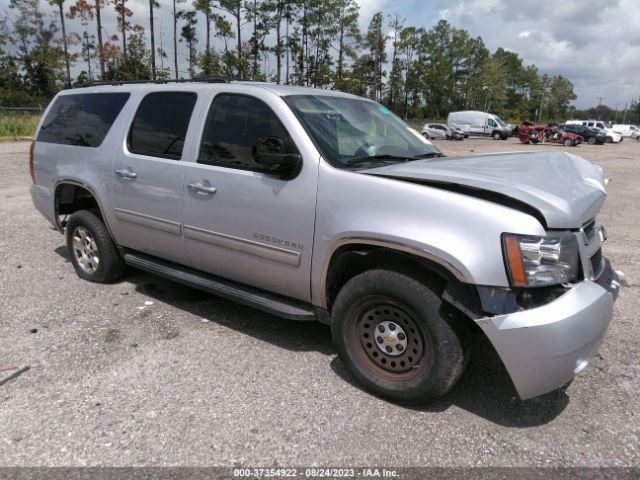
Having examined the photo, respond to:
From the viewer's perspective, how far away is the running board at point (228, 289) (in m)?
3.36

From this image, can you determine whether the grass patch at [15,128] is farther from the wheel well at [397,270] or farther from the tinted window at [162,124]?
the wheel well at [397,270]

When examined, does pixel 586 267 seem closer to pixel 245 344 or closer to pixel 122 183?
pixel 245 344

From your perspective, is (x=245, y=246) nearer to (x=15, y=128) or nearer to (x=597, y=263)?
(x=597, y=263)

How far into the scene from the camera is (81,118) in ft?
15.9

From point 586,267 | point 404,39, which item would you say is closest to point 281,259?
point 586,267

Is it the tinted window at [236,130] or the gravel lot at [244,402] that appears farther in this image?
the tinted window at [236,130]

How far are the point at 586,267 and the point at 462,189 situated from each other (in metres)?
0.78

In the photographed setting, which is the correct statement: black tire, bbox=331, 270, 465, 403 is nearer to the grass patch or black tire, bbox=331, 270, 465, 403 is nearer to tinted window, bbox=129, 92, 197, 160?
tinted window, bbox=129, 92, 197, 160

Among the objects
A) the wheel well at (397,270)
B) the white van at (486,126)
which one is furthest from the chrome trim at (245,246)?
the white van at (486,126)

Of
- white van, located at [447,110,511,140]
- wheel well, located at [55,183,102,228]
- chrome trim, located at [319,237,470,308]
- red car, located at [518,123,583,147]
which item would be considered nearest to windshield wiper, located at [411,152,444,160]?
chrome trim, located at [319,237,470,308]

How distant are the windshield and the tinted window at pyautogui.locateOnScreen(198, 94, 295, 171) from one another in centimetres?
21

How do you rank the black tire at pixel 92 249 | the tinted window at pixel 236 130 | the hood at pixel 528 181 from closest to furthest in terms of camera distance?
1. the hood at pixel 528 181
2. the tinted window at pixel 236 130
3. the black tire at pixel 92 249

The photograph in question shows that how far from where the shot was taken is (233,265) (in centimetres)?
367

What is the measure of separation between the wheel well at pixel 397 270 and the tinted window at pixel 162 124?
1642 millimetres
